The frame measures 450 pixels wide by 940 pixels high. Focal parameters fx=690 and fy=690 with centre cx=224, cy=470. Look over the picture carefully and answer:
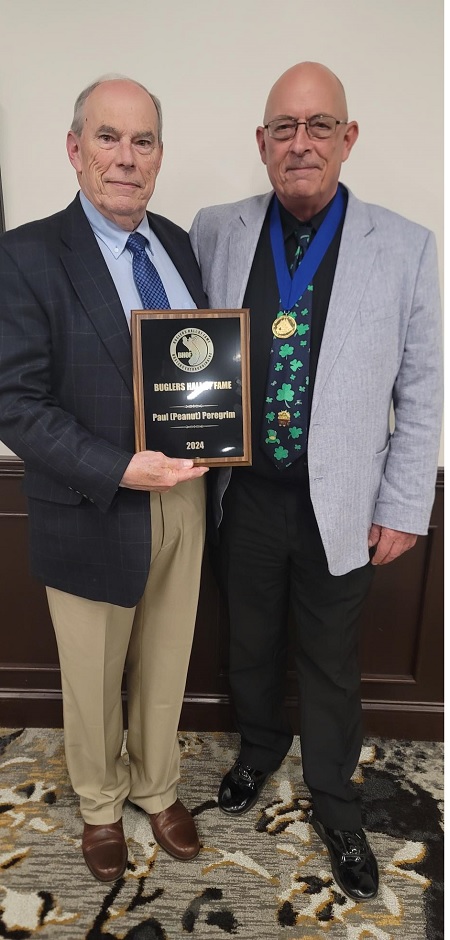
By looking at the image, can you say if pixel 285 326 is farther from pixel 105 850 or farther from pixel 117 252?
pixel 105 850


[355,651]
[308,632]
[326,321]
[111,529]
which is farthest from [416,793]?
[326,321]

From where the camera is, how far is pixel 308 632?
1664 mm


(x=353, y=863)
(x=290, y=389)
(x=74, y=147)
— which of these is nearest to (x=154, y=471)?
(x=290, y=389)

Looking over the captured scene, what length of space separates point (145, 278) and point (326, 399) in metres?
0.45

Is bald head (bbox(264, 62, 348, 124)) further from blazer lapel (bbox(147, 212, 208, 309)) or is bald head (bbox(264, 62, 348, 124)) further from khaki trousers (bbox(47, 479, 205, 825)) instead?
khaki trousers (bbox(47, 479, 205, 825))

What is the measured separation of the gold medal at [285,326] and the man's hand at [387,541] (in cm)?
48

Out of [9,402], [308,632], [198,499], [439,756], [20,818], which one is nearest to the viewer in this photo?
[9,402]

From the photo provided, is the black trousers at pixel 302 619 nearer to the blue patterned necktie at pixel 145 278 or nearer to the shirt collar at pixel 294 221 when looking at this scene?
the blue patterned necktie at pixel 145 278

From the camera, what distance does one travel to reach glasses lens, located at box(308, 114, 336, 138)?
1415mm

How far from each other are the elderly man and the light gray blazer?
0.27 metres

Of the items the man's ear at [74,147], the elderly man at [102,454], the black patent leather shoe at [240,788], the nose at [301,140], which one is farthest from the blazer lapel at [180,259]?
the black patent leather shoe at [240,788]

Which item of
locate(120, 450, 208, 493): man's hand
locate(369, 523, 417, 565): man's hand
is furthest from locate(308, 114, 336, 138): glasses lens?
locate(369, 523, 417, 565): man's hand

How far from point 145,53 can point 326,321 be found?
88 centimetres

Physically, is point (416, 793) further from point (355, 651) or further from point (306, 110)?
point (306, 110)
